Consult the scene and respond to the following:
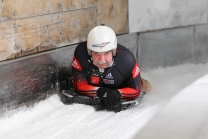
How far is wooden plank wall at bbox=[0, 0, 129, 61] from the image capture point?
150 inches

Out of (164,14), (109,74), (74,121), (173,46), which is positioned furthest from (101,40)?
(173,46)

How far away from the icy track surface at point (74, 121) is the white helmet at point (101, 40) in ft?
1.99

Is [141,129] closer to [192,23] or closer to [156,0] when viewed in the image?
[156,0]

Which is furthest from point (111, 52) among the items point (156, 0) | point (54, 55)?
point (156, 0)

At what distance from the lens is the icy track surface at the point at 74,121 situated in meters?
3.49

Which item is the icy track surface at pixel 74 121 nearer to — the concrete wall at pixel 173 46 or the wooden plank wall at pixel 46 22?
the wooden plank wall at pixel 46 22

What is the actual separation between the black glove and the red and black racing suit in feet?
0.36

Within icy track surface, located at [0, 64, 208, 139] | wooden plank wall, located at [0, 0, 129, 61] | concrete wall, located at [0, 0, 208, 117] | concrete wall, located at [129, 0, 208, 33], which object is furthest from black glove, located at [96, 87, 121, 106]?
concrete wall, located at [129, 0, 208, 33]

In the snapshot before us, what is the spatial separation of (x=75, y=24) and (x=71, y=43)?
0.73 feet

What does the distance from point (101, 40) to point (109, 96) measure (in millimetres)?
556

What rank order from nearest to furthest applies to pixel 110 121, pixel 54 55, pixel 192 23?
pixel 110 121 < pixel 54 55 < pixel 192 23

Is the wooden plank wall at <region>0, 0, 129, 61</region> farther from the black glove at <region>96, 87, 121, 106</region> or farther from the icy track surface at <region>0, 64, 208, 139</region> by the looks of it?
the black glove at <region>96, 87, 121, 106</region>

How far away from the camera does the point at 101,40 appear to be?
404 cm

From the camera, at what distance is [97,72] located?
4.27 m
